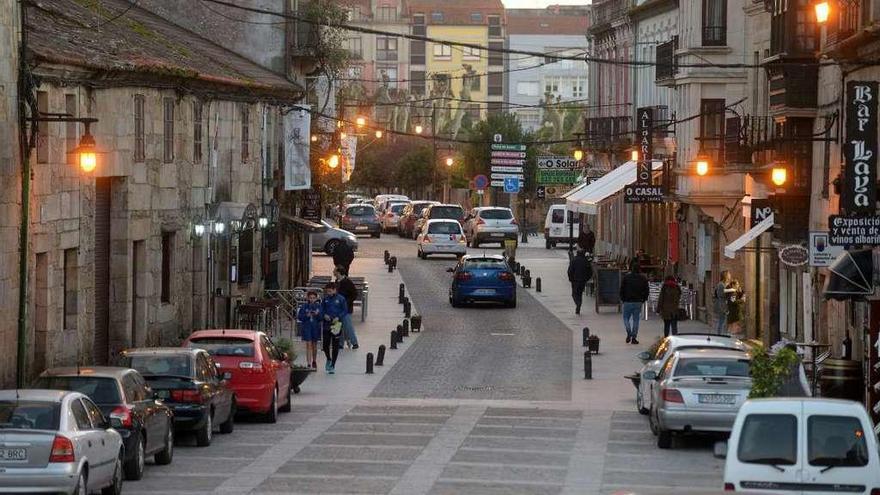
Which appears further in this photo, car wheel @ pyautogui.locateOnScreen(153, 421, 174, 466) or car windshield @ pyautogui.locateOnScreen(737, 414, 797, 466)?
car wheel @ pyautogui.locateOnScreen(153, 421, 174, 466)

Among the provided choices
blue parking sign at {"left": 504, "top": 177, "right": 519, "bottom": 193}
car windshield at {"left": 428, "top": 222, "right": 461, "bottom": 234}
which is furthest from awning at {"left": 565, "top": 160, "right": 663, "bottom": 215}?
blue parking sign at {"left": 504, "top": 177, "right": 519, "bottom": 193}

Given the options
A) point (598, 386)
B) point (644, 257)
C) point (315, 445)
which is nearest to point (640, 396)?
point (598, 386)

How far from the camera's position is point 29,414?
19.5 metres

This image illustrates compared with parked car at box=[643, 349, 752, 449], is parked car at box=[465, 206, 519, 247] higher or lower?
higher

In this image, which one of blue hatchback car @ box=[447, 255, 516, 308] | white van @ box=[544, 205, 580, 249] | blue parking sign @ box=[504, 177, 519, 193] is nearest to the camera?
blue hatchback car @ box=[447, 255, 516, 308]

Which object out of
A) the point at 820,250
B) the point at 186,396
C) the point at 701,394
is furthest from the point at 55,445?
the point at 820,250

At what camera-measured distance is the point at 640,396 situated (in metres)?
31.0

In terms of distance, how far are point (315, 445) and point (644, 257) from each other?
30528 millimetres

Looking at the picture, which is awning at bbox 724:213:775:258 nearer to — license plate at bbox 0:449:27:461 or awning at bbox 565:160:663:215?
awning at bbox 565:160:663:215

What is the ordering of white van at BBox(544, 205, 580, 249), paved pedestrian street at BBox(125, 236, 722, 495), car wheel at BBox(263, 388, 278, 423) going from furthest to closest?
white van at BBox(544, 205, 580, 249), car wheel at BBox(263, 388, 278, 423), paved pedestrian street at BBox(125, 236, 722, 495)

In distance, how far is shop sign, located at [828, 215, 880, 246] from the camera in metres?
28.6

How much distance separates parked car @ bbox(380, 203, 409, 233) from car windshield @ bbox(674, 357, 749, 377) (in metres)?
67.8

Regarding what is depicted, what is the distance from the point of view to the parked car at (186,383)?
83.5 feet

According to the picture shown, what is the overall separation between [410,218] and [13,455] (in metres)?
70.8
